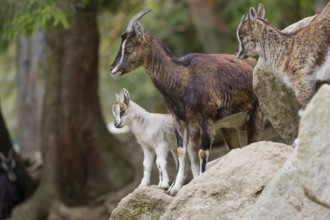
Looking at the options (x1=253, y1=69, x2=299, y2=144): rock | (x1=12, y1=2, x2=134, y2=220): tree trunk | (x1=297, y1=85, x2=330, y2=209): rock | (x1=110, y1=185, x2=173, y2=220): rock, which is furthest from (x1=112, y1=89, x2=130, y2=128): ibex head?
(x1=12, y1=2, x2=134, y2=220): tree trunk

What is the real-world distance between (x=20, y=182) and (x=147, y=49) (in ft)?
28.1

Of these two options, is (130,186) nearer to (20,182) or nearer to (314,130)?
(20,182)

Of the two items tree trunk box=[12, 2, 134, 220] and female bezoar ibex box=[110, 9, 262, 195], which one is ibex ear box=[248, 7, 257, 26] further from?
tree trunk box=[12, 2, 134, 220]

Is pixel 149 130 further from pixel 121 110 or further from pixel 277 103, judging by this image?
pixel 277 103

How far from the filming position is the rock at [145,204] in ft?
33.2

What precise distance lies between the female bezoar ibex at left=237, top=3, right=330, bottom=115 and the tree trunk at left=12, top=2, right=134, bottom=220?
8.07 metres

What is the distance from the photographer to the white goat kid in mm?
10688

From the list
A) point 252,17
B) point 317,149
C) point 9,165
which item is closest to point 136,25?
point 252,17

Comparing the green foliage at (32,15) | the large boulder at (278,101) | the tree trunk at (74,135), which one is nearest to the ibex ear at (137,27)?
the large boulder at (278,101)

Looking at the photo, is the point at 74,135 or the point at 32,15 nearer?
the point at 32,15

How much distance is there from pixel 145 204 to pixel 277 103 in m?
1.77

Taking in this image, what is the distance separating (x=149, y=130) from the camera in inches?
424

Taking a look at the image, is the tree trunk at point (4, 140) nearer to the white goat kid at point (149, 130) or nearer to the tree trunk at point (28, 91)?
the tree trunk at point (28, 91)

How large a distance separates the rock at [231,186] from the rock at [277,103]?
1082 mm
